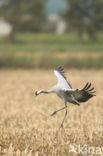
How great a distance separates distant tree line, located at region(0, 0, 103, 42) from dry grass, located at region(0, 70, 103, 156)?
11.3 meters

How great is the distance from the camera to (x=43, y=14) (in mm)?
24906

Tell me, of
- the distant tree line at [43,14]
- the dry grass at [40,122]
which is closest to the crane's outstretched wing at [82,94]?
the dry grass at [40,122]

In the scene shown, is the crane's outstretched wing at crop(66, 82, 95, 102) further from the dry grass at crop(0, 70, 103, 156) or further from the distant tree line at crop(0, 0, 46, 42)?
the distant tree line at crop(0, 0, 46, 42)

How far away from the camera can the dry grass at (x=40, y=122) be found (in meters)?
5.39

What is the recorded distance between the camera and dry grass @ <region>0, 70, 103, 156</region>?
5387mm

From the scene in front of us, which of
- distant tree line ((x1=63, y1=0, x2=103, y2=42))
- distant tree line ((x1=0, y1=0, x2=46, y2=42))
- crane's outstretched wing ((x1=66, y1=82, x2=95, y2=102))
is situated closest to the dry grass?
crane's outstretched wing ((x1=66, y1=82, x2=95, y2=102))

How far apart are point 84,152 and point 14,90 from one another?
709 cm

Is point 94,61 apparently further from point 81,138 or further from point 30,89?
point 81,138

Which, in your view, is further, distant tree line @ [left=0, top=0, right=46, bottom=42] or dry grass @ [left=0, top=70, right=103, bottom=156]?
distant tree line @ [left=0, top=0, right=46, bottom=42]

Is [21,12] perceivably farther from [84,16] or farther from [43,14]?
[84,16]

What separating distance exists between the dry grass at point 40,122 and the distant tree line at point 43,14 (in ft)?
37.0

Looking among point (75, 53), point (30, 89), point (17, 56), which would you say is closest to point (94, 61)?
point (75, 53)

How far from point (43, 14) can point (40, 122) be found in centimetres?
1818

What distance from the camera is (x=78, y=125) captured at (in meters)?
6.95
